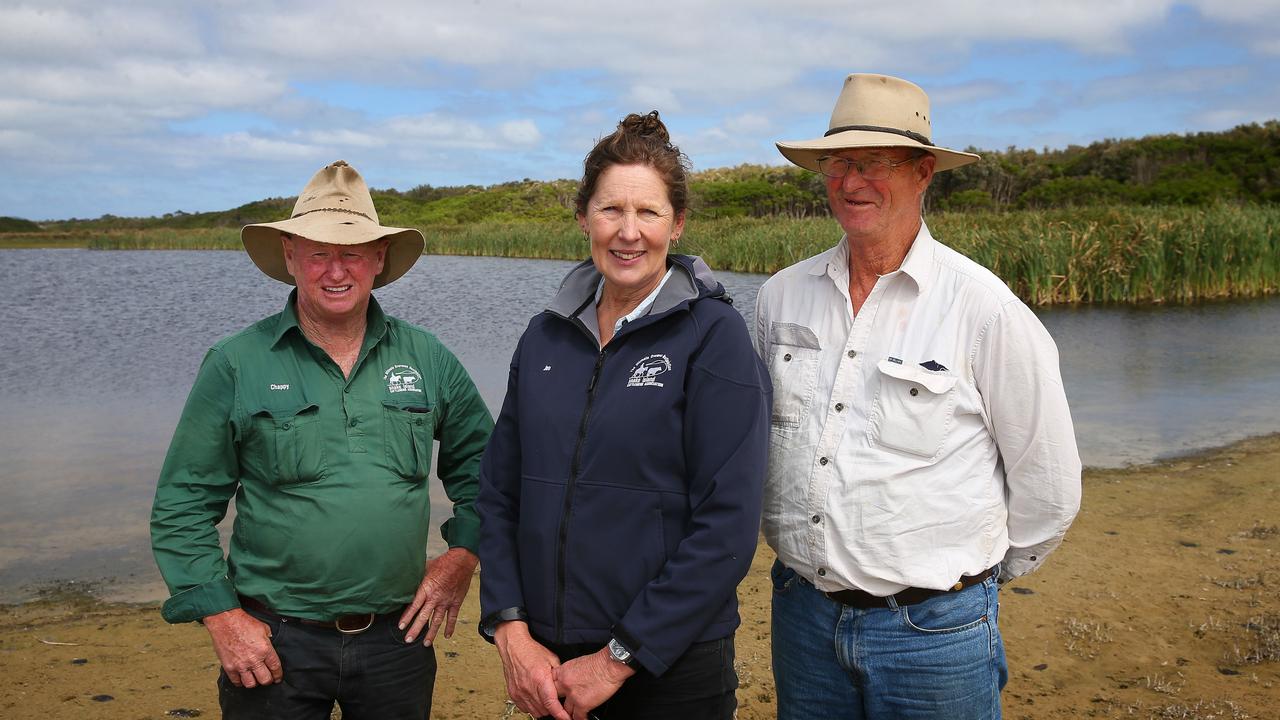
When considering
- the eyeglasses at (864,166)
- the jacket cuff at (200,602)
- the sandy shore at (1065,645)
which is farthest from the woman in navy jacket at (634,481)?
the sandy shore at (1065,645)

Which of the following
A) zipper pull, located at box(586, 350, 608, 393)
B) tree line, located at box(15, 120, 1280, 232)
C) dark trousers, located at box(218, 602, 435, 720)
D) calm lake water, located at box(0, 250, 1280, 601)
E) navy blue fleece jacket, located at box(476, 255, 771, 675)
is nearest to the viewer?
navy blue fleece jacket, located at box(476, 255, 771, 675)

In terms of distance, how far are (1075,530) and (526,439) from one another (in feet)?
15.9

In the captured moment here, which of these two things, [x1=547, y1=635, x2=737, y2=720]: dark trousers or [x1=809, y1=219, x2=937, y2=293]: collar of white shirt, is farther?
[x1=809, y1=219, x2=937, y2=293]: collar of white shirt

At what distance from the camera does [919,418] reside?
215 centimetres

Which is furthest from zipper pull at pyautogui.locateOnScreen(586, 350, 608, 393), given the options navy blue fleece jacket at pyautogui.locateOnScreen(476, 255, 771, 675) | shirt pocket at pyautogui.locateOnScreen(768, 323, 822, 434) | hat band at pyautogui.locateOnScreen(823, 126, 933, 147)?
hat band at pyautogui.locateOnScreen(823, 126, 933, 147)

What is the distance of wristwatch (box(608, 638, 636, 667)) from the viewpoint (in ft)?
6.45

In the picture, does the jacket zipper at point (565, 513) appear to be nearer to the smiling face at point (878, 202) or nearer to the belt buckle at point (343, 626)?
the belt buckle at point (343, 626)

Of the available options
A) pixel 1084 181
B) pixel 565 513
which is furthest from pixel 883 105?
pixel 1084 181

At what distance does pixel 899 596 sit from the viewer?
2.16 meters

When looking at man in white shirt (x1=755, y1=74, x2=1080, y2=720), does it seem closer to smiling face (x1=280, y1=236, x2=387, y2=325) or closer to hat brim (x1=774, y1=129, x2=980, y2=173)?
hat brim (x1=774, y1=129, x2=980, y2=173)

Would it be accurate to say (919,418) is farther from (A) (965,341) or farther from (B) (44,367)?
(B) (44,367)

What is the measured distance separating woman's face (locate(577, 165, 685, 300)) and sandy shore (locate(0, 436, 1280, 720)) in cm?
229

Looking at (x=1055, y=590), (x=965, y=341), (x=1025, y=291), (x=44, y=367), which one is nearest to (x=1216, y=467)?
(x=1055, y=590)

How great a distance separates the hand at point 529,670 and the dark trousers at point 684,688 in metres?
0.08
